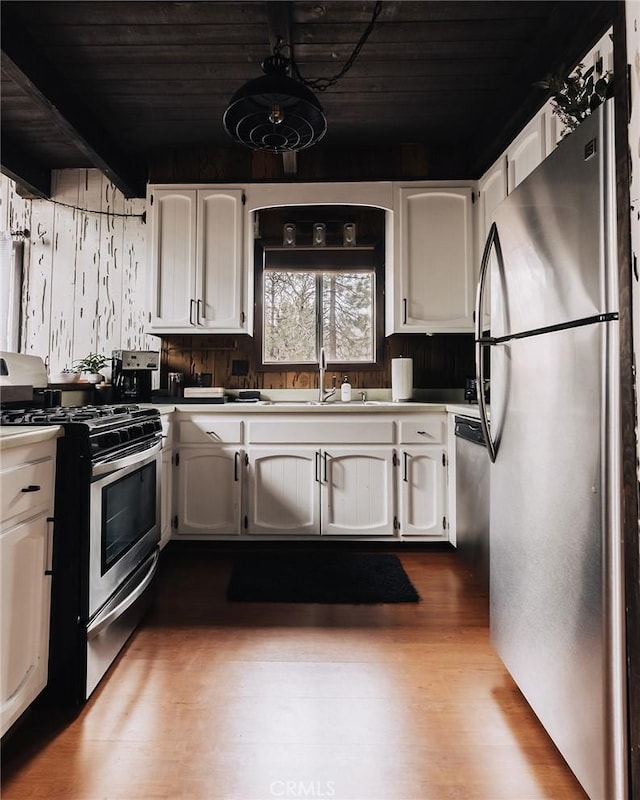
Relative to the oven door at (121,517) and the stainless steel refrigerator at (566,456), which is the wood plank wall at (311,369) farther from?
the stainless steel refrigerator at (566,456)

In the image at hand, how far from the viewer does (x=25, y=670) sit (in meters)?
1.21

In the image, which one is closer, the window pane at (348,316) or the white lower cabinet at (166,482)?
the white lower cabinet at (166,482)

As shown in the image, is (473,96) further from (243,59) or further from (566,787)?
(566,787)

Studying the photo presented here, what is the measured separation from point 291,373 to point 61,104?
198 centimetres

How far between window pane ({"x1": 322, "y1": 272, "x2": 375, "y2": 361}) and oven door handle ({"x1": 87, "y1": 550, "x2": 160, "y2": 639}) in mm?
1942

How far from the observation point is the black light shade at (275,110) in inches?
63.5

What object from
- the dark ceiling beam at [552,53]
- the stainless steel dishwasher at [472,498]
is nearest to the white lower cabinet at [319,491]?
the stainless steel dishwasher at [472,498]

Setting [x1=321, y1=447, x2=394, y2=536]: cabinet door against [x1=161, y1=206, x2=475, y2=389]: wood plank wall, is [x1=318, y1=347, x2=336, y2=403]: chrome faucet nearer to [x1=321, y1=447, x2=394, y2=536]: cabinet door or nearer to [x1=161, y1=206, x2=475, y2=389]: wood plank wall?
[x1=161, y1=206, x2=475, y2=389]: wood plank wall

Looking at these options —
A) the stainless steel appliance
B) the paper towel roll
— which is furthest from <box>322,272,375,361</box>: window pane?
the stainless steel appliance

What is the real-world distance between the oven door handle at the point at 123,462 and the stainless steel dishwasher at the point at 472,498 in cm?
154

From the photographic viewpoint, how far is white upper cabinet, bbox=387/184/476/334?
9.43 ft

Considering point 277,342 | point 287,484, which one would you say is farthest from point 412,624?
point 277,342

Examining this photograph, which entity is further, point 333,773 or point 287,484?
point 287,484

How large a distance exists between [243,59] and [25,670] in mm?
2689
